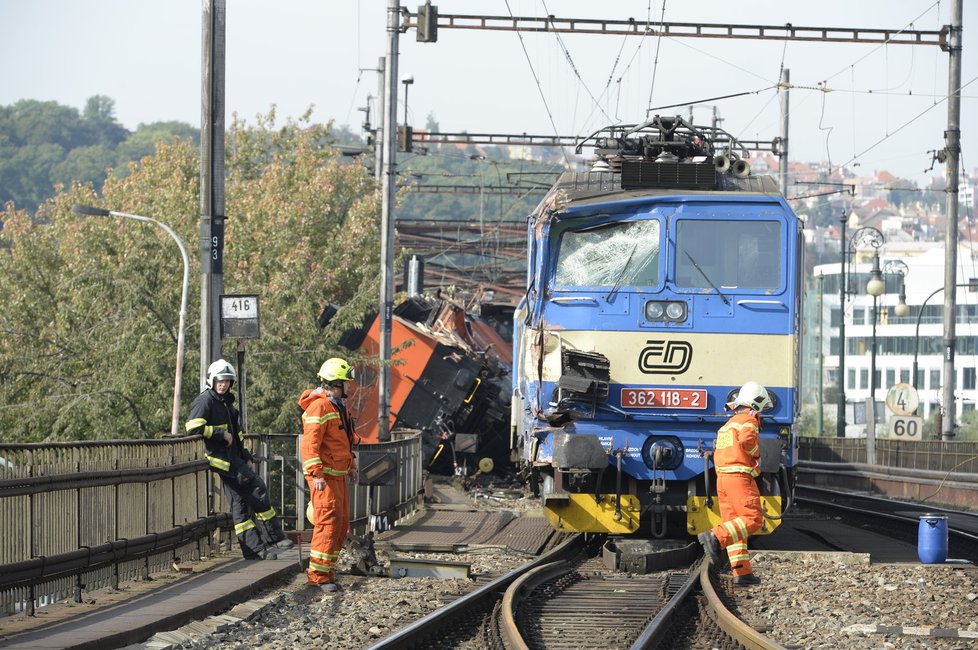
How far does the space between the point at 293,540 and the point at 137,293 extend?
52.6 feet

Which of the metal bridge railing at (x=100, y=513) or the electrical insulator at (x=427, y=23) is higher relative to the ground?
the electrical insulator at (x=427, y=23)

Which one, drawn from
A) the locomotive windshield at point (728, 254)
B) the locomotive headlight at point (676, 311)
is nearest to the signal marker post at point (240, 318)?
the locomotive headlight at point (676, 311)

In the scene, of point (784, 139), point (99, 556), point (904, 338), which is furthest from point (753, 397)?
point (904, 338)

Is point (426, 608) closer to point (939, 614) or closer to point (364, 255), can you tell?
point (939, 614)

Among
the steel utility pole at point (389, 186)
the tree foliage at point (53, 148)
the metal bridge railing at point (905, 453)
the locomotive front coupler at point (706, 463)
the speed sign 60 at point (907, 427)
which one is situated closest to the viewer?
the locomotive front coupler at point (706, 463)

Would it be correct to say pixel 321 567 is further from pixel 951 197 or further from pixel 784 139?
pixel 784 139

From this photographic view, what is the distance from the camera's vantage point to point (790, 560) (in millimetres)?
13758

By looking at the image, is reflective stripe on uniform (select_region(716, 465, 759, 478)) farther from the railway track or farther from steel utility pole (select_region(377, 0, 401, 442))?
steel utility pole (select_region(377, 0, 401, 442))

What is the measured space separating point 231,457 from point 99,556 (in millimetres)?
2089

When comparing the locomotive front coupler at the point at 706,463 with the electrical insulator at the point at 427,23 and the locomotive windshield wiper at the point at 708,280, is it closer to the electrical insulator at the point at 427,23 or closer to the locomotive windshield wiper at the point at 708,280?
the locomotive windshield wiper at the point at 708,280

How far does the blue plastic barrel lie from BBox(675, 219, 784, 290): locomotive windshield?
2.73 m

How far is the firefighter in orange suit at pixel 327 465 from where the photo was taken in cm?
1151

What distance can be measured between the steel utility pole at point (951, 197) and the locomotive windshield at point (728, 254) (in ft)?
66.0

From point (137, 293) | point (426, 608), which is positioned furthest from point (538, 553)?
point (137, 293)
